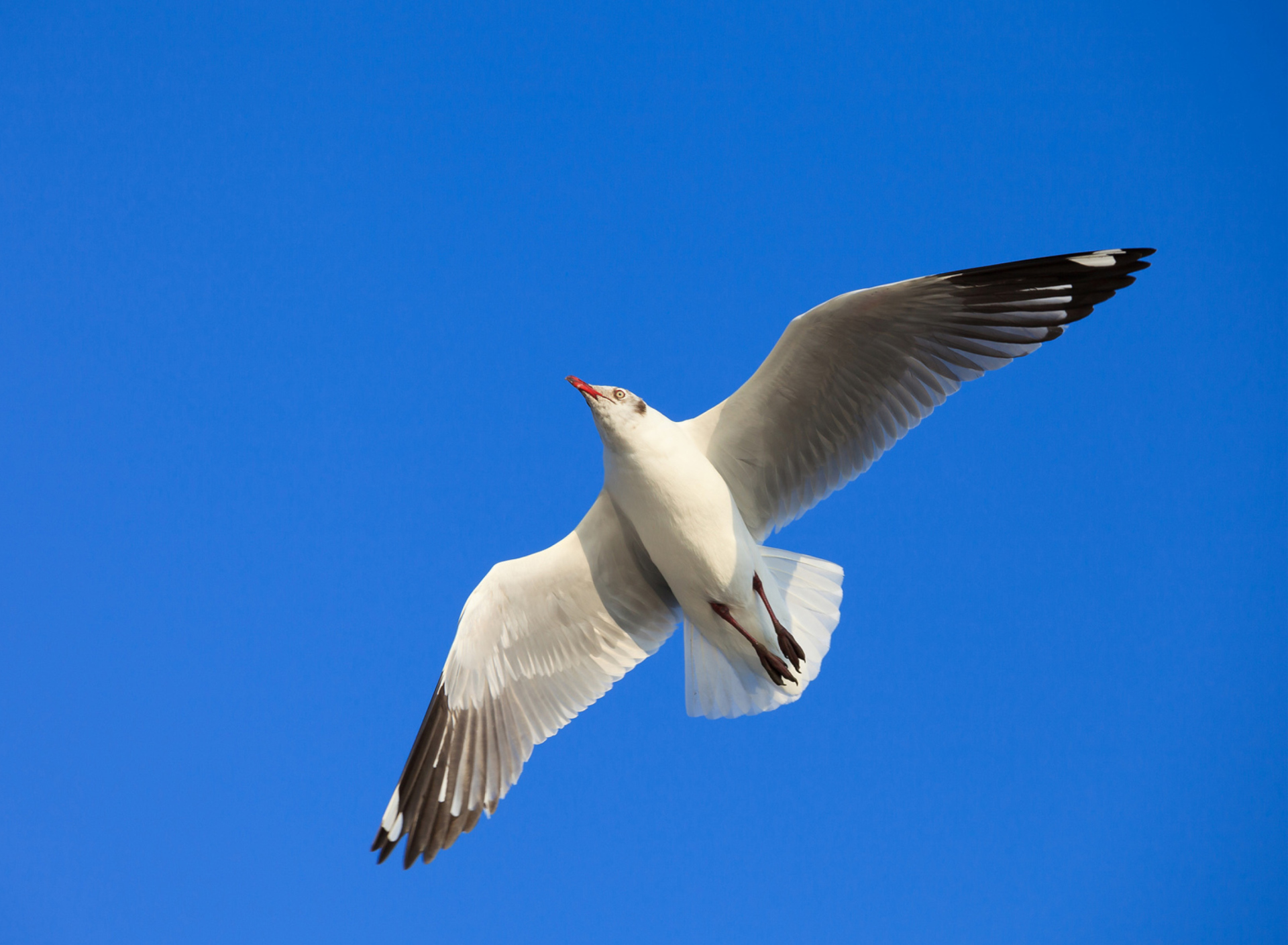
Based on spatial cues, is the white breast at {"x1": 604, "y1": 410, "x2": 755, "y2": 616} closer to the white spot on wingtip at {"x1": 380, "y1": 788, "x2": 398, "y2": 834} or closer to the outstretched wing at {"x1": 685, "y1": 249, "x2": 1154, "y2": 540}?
the outstretched wing at {"x1": 685, "y1": 249, "x2": 1154, "y2": 540}

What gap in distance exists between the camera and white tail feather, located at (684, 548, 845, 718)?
5.02 meters

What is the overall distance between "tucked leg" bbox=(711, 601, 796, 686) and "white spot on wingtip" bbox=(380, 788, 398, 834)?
1961 mm

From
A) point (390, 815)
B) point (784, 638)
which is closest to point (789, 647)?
point (784, 638)

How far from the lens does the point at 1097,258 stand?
14.1 ft

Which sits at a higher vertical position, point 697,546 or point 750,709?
point 697,546

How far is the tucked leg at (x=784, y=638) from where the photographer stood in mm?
4695

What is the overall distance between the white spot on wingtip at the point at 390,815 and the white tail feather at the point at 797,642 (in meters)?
1.66

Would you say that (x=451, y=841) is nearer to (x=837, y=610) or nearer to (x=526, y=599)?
(x=526, y=599)

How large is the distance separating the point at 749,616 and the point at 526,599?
1181mm

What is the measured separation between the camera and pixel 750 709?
5.05 meters

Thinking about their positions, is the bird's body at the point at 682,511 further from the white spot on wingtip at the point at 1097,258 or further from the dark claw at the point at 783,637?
the white spot on wingtip at the point at 1097,258

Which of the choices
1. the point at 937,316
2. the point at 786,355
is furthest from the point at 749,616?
the point at 937,316

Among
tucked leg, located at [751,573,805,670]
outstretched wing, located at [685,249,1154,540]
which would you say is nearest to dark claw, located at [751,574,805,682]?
tucked leg, located at [751,573,805,670]

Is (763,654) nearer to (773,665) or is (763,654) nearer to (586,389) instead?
(773,665)
